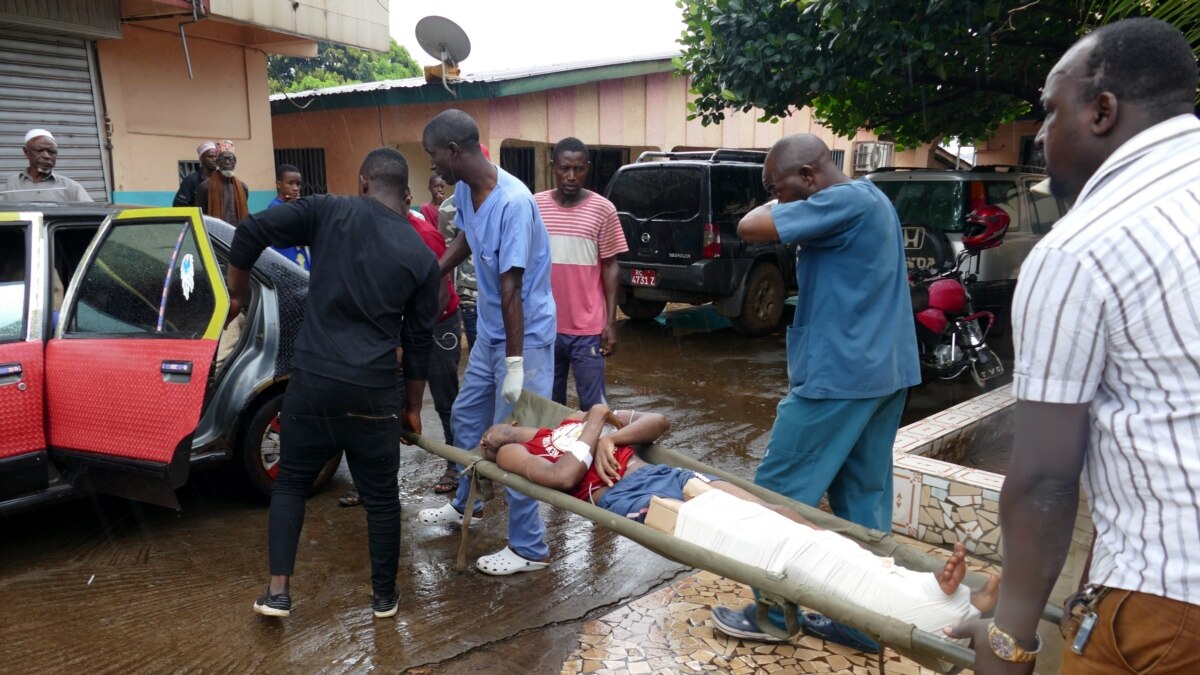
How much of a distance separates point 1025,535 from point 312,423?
2498mm

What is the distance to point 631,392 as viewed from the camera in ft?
22.9

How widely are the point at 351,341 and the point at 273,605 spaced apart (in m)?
1.05

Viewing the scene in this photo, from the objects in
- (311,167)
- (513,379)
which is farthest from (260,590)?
(311,167)

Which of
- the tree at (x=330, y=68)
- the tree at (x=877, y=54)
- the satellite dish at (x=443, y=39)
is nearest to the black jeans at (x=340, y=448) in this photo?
the tree at (x=877, y=54)

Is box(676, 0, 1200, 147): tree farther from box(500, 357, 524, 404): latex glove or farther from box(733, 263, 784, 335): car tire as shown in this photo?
box(500, 357, 524, 404): latex glove

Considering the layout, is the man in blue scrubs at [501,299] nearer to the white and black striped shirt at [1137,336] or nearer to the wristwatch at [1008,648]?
the wristwatch at [1008,648]

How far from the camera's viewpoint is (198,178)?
24.0 feet

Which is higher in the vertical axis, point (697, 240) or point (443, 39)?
point (443, 39)

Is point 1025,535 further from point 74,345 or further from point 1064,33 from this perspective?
point 1064,33

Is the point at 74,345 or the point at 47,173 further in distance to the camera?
the point at 47,173

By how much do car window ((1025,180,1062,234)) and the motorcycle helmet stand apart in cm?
96

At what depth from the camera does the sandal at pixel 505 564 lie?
12.3 feet

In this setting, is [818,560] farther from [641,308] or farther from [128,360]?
[641,308]

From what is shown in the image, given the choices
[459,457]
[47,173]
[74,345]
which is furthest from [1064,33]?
[47,173]
